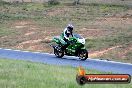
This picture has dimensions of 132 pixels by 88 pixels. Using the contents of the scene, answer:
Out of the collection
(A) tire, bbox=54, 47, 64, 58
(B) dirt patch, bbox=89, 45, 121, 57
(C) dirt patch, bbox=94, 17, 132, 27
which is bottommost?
(B) dirt patch, bbox=89, 45, 121, 57

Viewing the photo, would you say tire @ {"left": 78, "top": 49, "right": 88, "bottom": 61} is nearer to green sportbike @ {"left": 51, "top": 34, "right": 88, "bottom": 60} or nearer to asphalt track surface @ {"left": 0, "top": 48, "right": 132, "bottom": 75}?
green sportbike @ {"left": 51, "top": 34, "right": 88, "bottom": 60}

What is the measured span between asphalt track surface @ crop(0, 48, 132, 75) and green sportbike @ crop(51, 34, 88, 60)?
12.1 inches

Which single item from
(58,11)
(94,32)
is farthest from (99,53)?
(58,11)

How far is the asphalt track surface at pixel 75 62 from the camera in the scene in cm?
2086

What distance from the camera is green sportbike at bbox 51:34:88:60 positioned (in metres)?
24.3

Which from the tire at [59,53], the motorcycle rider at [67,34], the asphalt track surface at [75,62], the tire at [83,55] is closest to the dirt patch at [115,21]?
the asphalt track surface at [75,62]

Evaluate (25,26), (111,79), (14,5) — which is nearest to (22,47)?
(25,26)

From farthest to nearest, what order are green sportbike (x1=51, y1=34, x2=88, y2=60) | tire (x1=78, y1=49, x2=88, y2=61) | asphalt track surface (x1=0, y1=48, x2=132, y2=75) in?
green sportbike (x1=51, y1=34, x2=88, y2=60) < tire (x1=78, y1=49, x2=88, y2=61) < asphalt track surface (x1=0, y1=48, x2=132, y2=75)

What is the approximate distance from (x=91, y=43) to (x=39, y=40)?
4.49 meters

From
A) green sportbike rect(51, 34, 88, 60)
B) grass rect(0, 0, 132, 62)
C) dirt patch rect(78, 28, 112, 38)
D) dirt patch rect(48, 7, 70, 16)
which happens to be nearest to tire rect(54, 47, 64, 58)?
green sportbike rect(51, 34, 88, 60)

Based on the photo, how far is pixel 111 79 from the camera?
6.84 m

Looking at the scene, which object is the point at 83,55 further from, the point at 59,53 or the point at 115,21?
the point at 115,21

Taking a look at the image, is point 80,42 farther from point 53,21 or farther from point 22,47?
point 53,21

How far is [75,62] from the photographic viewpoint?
23.2 metres
